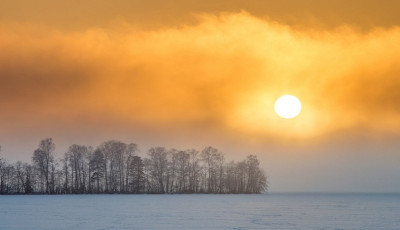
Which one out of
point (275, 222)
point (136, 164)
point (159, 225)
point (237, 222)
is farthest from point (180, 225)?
point (136, 164)

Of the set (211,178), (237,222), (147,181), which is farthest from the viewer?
(211,178)

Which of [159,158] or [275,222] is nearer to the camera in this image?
[275,222]

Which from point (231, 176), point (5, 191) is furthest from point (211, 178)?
point (5, 191)

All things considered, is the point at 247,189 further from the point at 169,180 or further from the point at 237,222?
the point at 237,222

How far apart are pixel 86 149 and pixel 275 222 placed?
94.9 m

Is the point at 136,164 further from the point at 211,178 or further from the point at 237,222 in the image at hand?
the point at 237,222

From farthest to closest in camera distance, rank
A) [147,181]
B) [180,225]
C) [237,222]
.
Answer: [147,181] < [237,222] < [180,225]

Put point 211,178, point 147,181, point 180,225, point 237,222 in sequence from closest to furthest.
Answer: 1. point 180,225
2. point 237,222
3. point 147,181
4. point 211,178

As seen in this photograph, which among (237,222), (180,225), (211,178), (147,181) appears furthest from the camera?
(211,178)

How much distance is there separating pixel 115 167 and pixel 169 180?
1540 centimetres

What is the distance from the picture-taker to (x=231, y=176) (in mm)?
142000

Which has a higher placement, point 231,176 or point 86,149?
point 86,149

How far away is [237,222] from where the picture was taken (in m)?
37.4

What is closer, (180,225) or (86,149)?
(180,225)
